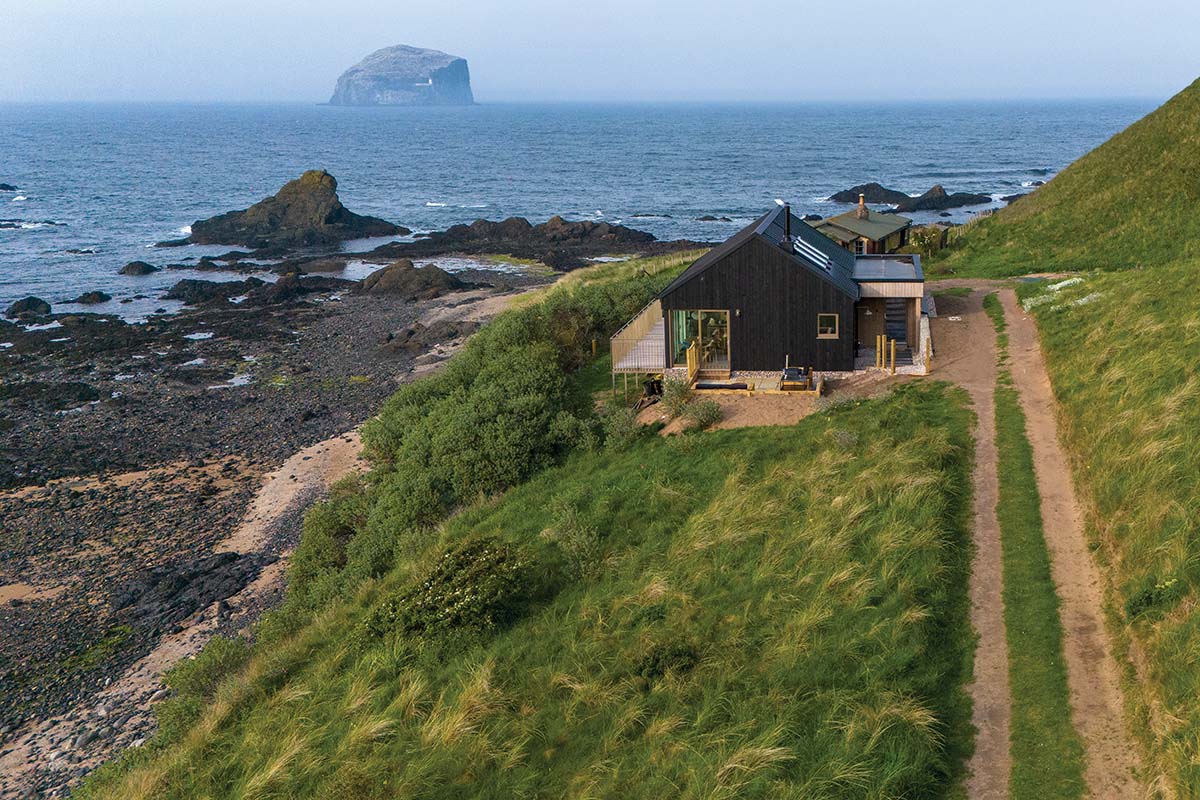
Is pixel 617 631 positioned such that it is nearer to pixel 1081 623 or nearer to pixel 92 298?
pixel 1081 623

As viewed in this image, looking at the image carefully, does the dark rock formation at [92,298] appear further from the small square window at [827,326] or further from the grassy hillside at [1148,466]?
the grassy hillside at [1148,466]

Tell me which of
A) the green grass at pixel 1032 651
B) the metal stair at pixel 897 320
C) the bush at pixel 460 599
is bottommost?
the bush at pixel 460 599

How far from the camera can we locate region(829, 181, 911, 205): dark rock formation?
107m

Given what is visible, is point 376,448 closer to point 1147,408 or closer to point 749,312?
point 749,312

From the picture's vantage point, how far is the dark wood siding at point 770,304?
27.8 meters

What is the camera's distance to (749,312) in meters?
28.3

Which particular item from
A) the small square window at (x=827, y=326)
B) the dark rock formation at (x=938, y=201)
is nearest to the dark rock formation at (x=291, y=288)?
the small square window at (x=827, y=326)

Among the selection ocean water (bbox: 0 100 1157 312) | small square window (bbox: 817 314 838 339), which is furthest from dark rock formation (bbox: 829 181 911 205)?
small square window (bbox: 817 314 838 339)

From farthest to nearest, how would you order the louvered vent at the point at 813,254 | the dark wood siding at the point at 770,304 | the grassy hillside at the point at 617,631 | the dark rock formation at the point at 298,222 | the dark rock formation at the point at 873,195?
the dark rock formation at the point at 873,195 → the dark rock formation at the point at 298,222 → the louvered vent at the point at 813,254 → the dark wood siding at the point at 770,304 → the grassy hillside at the point at 617,631

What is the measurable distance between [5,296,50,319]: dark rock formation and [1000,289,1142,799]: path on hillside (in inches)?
Result: 2319

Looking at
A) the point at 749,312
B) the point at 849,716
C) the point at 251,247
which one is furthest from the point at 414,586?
the point at 251,247

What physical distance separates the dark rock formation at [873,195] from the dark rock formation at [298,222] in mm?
47708

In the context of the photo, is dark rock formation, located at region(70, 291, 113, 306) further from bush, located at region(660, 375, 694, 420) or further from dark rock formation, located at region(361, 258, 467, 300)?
bush, located at region(660, 375, 694, 420)

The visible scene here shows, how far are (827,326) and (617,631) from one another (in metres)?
14.1
